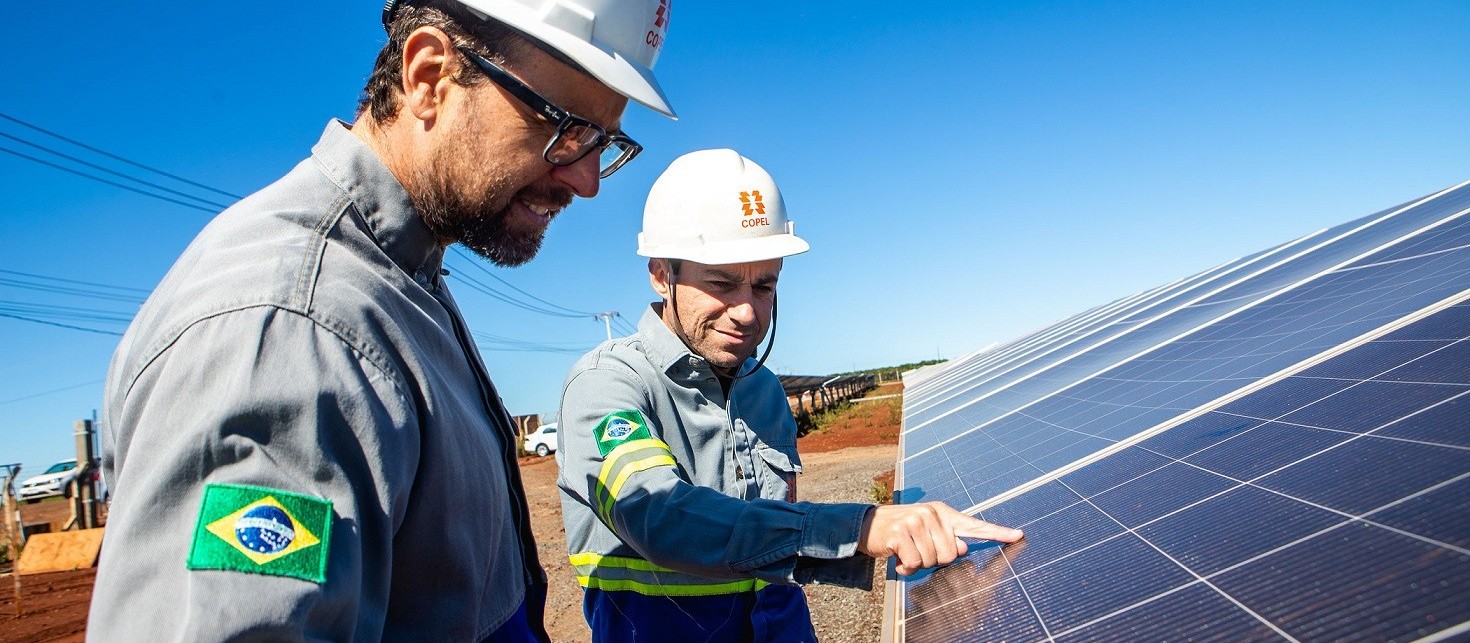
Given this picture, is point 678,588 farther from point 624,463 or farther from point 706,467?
point 624,463

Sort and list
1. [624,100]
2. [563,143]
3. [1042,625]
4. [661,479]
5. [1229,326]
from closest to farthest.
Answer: [1042,625], [563,143], [624,100], [661,479], [1229,326]

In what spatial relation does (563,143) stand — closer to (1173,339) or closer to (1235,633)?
(1235,633)

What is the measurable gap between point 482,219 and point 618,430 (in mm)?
837

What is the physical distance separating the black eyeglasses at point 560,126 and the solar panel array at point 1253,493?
1408 mm

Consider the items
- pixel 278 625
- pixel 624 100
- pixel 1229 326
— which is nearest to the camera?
pixel 278 625

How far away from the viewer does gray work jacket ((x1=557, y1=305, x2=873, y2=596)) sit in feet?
6.72

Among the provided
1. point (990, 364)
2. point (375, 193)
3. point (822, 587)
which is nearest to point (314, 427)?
point (375, 193)

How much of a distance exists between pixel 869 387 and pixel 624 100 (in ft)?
209

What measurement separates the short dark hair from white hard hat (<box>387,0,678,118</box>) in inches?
1.3

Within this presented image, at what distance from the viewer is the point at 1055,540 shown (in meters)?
2.05

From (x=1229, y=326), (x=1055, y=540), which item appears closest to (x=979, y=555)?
(x=1055, y=540)

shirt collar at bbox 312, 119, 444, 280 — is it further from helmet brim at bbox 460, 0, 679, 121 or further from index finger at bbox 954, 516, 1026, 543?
index finger at bbox 954, 516, 1026, 543

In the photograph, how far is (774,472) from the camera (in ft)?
9.82

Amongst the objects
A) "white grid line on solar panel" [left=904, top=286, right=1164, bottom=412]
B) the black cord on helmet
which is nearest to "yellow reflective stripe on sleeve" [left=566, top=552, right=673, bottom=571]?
the black cord on helmet
